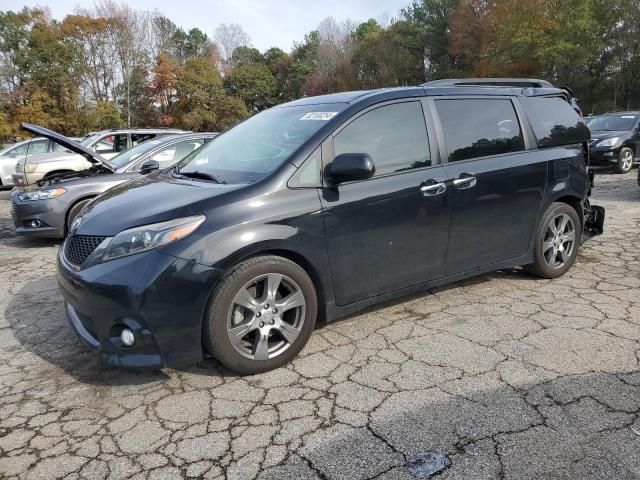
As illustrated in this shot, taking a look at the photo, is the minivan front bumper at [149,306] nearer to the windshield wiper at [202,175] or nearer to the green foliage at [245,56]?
the windshield wiper at [202,175]

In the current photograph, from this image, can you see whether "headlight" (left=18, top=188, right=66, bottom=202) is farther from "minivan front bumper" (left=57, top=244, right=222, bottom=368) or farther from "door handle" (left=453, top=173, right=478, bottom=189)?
"door handle" (left=453, top=173, right=478, bottom=189)

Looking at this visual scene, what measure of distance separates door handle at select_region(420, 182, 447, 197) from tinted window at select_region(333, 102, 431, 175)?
17cm

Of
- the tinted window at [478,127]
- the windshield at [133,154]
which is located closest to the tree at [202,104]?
the windshield at [133,154]

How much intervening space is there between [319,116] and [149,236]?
1.46m

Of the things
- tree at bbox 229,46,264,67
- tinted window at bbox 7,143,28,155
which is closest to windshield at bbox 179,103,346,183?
tinted window at bbox 7,143,28,155

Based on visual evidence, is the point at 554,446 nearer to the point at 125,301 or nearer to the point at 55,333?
the point at 125,301

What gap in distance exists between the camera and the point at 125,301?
8.59ft

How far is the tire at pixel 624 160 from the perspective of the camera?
11.9 m

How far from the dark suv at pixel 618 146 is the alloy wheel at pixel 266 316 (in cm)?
1122

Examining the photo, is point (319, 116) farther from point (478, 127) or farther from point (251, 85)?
point (251, 85)

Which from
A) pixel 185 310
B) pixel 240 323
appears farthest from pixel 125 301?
pixel 240 323

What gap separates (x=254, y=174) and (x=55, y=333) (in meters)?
2.05

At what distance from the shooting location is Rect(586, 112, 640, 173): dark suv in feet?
38.9

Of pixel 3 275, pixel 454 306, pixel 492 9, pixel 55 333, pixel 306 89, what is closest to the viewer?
pixel 55 333
